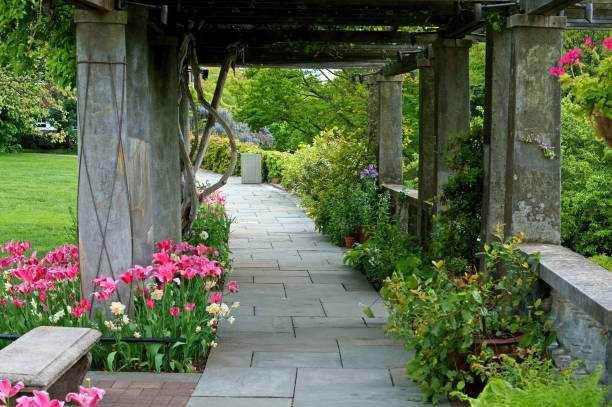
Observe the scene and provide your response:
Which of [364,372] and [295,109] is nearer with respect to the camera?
[364,372]

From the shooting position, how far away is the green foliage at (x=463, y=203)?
571 cm

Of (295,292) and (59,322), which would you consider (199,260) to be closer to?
(59,322)

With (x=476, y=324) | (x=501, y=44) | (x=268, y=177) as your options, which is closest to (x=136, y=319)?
(x=476, y=324)

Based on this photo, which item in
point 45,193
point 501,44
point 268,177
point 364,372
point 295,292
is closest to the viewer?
point 364,372

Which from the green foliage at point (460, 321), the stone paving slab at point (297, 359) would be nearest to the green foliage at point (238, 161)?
the stone paving slab at point (297, 359)

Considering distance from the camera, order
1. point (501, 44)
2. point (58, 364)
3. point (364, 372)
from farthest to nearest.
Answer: point (501, 44)
point (364, 372)
point (58, 364)

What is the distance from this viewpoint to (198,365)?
4.71 meters

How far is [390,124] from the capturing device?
34.9ft

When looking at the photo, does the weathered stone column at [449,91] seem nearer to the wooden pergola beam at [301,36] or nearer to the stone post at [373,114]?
the wooden pergola beam at [301,36]

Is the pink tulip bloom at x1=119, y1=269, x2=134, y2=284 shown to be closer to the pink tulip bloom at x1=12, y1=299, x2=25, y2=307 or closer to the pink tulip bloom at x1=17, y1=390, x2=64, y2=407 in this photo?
the pink tulip bloom at x1=12, y1=299, x2=25, y2=307

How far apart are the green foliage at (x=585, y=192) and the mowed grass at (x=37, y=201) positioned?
8617 millimetres

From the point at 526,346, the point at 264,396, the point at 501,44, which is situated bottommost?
the point at 264,396

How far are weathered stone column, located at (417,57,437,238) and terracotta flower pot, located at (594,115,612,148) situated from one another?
198 inches

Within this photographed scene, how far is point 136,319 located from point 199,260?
61cm
